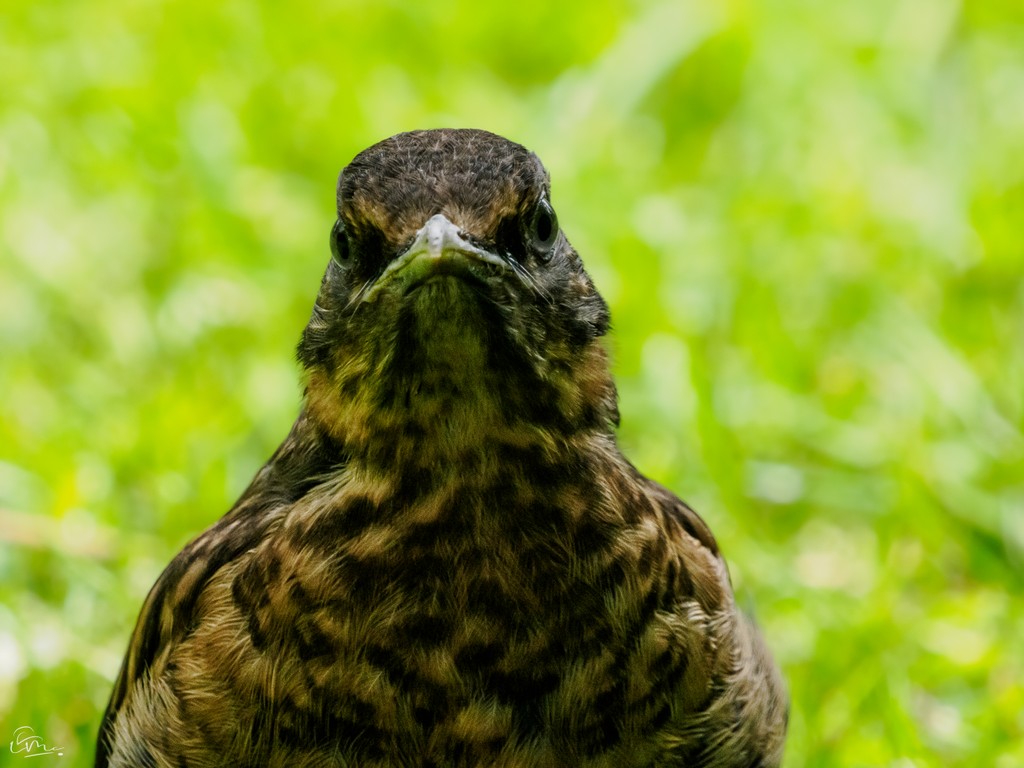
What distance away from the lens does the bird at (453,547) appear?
122 inches

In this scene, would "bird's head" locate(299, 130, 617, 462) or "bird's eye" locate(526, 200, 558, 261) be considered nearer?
"bird's head" locate(299, 130, 617, 462)

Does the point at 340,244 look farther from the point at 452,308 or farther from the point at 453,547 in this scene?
the point at 453,547

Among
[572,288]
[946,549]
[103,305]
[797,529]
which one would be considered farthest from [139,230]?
[572,288]

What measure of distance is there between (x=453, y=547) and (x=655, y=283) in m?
3.21

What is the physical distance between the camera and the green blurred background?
4.84 meters

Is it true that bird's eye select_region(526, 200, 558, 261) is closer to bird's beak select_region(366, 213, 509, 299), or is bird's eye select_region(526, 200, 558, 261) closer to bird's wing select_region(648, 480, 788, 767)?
bird's beak select_region(366, 213, 509, 299)

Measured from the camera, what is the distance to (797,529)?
5449mm

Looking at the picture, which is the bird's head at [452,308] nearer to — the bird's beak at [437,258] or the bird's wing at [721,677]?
the bird's beak at [437,258]

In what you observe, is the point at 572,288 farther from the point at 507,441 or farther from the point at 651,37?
the point at 651,37

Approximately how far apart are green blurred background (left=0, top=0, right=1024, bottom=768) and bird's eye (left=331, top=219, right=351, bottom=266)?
0.92 m

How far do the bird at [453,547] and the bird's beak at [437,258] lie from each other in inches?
0.6

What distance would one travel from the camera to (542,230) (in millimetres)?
3301
